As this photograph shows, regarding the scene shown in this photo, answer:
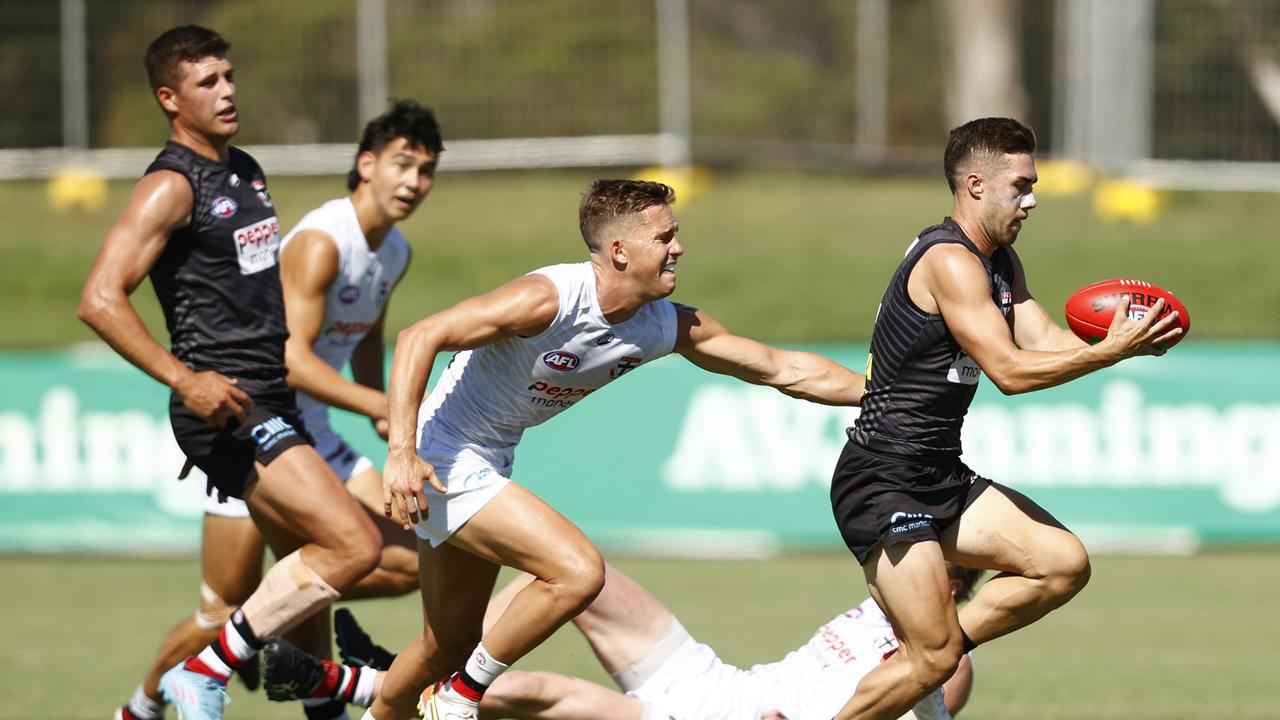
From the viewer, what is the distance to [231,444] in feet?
19.7

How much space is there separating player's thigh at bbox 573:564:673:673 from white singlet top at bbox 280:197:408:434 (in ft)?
5.87

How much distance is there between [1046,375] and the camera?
17.3 feet

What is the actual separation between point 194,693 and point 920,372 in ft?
8.93

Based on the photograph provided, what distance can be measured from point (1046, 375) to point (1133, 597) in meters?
5.00

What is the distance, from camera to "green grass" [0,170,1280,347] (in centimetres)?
1531

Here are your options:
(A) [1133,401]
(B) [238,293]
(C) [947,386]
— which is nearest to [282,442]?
(B) [238,293]

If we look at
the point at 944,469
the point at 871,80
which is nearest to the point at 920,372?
the point at 944,469

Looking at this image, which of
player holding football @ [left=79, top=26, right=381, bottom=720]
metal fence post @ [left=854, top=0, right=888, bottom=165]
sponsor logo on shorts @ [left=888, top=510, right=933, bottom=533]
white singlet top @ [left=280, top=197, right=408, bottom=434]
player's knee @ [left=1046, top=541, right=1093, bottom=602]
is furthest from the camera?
metal fence post @ [left=854, top=0, right=888, bottom=165]

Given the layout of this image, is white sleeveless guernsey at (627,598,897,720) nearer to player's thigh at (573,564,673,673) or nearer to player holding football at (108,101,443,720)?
player's thigh at (573,564,673,673)

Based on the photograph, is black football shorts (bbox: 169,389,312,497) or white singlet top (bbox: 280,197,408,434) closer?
black football shorts (bbox: 169,389,312,497)

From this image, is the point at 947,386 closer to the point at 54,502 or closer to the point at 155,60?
the point at 155,60

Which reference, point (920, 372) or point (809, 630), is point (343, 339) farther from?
point (809, 630)

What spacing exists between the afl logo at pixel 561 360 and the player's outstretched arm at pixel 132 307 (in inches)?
45.1

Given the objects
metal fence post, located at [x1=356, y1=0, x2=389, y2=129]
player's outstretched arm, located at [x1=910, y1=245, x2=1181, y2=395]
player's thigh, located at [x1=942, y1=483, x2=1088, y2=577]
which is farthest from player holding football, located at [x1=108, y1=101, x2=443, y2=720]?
metal fence post, located at [x1=356, y1=0, x2=389, y2=129]
